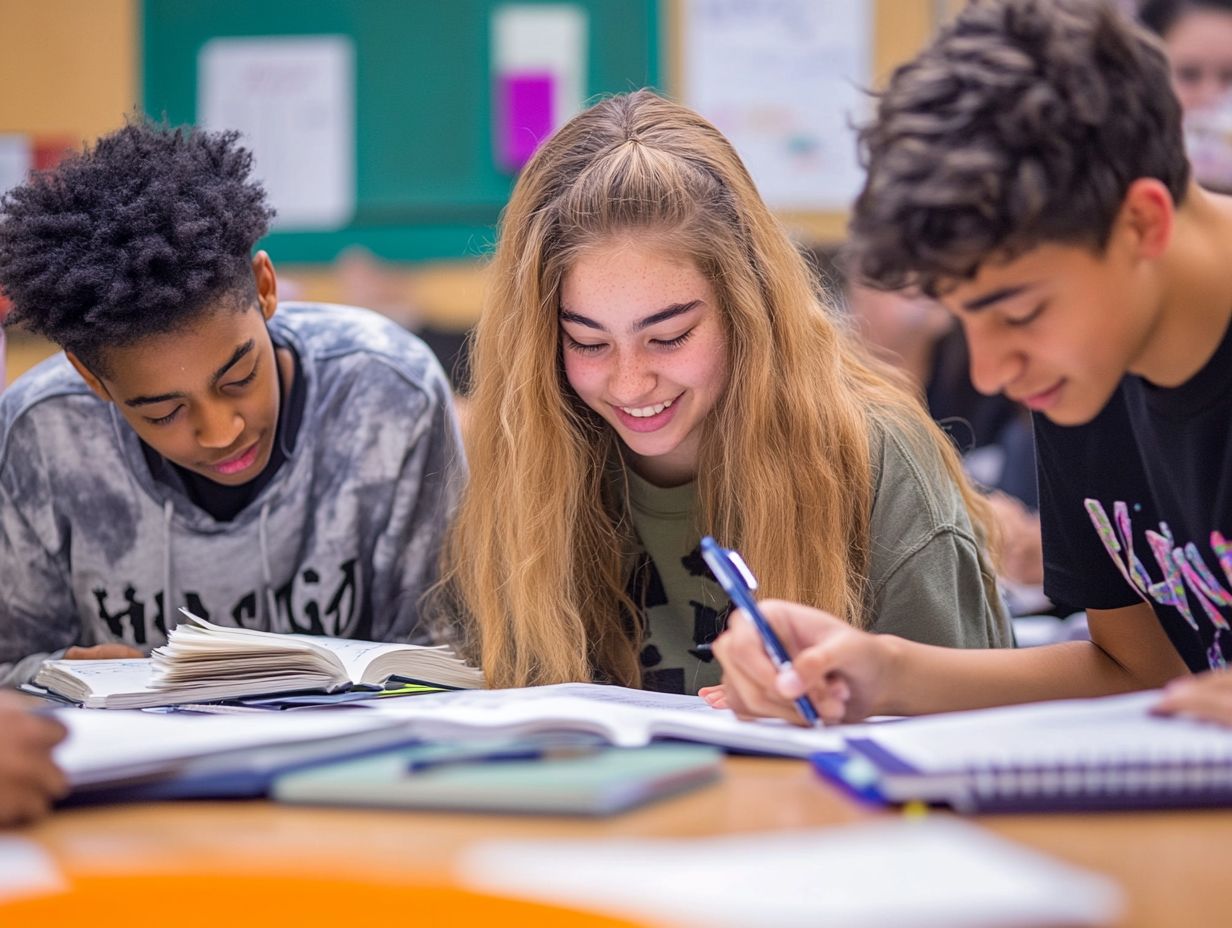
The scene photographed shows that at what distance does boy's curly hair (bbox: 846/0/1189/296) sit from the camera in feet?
2.88

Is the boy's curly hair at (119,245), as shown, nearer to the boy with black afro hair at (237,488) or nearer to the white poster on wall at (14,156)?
the boy with black afro hair at (237,488)

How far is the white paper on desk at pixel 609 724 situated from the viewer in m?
0.88

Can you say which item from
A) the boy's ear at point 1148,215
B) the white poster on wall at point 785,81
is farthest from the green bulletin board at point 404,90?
the boy's ear at point 1148,215

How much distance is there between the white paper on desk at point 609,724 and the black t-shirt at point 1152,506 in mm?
371

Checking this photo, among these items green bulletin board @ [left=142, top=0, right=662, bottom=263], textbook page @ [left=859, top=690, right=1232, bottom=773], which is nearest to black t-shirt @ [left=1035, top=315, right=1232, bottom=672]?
textbook page @ [left=859, top=690, right=1232, bottom=773]

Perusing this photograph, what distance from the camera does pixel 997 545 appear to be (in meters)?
1.57

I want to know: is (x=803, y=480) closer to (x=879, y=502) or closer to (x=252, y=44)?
(x=879, y=502)

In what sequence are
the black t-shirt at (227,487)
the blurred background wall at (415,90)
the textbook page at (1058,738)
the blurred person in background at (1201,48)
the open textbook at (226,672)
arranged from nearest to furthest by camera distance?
the textbook page at (1058,738)
the open textbook at (226,672)
the black t-shirt at (227,487)
the blurred person in background at (1201,48)
the blurred background wall at (415,90)

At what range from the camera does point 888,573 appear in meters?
1.34

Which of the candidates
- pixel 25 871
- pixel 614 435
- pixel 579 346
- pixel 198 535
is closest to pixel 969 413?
pixel 614 435

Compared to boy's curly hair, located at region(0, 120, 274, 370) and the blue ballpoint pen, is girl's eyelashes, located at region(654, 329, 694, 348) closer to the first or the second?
the blue ballpoint pen

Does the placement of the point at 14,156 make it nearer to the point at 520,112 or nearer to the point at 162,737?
the point at 520,112

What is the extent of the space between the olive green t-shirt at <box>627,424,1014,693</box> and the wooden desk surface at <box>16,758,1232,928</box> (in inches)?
22.4

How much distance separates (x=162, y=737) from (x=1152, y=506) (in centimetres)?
79
